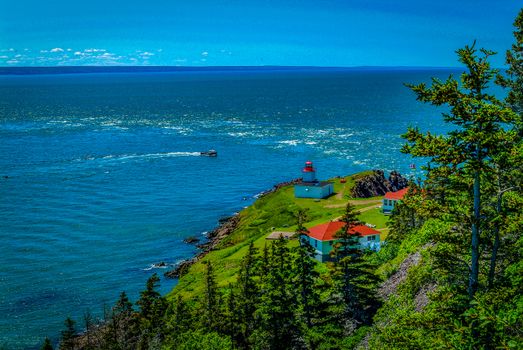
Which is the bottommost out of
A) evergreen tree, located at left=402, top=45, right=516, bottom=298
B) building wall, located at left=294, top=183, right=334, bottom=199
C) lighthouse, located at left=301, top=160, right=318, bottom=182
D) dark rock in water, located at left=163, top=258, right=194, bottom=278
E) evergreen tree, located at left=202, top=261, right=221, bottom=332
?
dark rock in water, located at left=163, top=258, right=194, bottom=278

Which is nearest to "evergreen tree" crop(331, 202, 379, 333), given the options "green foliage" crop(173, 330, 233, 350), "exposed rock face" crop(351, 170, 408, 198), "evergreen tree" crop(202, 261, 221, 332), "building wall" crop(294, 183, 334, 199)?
"green foliage" crop(173, 330, 233, 350)

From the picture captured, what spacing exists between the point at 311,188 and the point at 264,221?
14.8 m

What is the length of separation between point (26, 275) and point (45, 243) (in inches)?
430

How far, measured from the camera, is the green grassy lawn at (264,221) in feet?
199

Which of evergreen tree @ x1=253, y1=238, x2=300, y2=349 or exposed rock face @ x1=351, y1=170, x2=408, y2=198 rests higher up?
evergreen tree @ x1=253, y1=238, x2=300, y2=349

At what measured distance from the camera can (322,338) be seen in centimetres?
Result: 3212

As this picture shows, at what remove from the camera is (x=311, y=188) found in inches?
3666

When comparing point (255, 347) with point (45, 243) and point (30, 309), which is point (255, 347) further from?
point (45, 243)

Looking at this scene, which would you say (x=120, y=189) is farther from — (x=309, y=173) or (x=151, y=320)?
(x=151, y=320)

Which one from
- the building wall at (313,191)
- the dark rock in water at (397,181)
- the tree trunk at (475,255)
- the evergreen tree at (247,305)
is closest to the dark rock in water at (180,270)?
the evergreen tree at (247,305)

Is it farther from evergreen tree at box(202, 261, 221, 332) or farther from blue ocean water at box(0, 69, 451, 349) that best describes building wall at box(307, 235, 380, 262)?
evergreen tree at box(202, 261, 221, 332)

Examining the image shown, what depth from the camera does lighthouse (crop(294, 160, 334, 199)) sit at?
9275 cm

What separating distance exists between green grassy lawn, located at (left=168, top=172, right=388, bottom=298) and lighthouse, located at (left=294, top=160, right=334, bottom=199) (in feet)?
4.36

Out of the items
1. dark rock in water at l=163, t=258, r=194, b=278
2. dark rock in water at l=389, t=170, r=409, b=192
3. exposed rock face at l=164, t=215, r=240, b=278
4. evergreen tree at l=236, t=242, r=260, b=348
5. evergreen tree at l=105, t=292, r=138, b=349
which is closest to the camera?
evergreen tree at l=236, t=242, r=260, b=348
